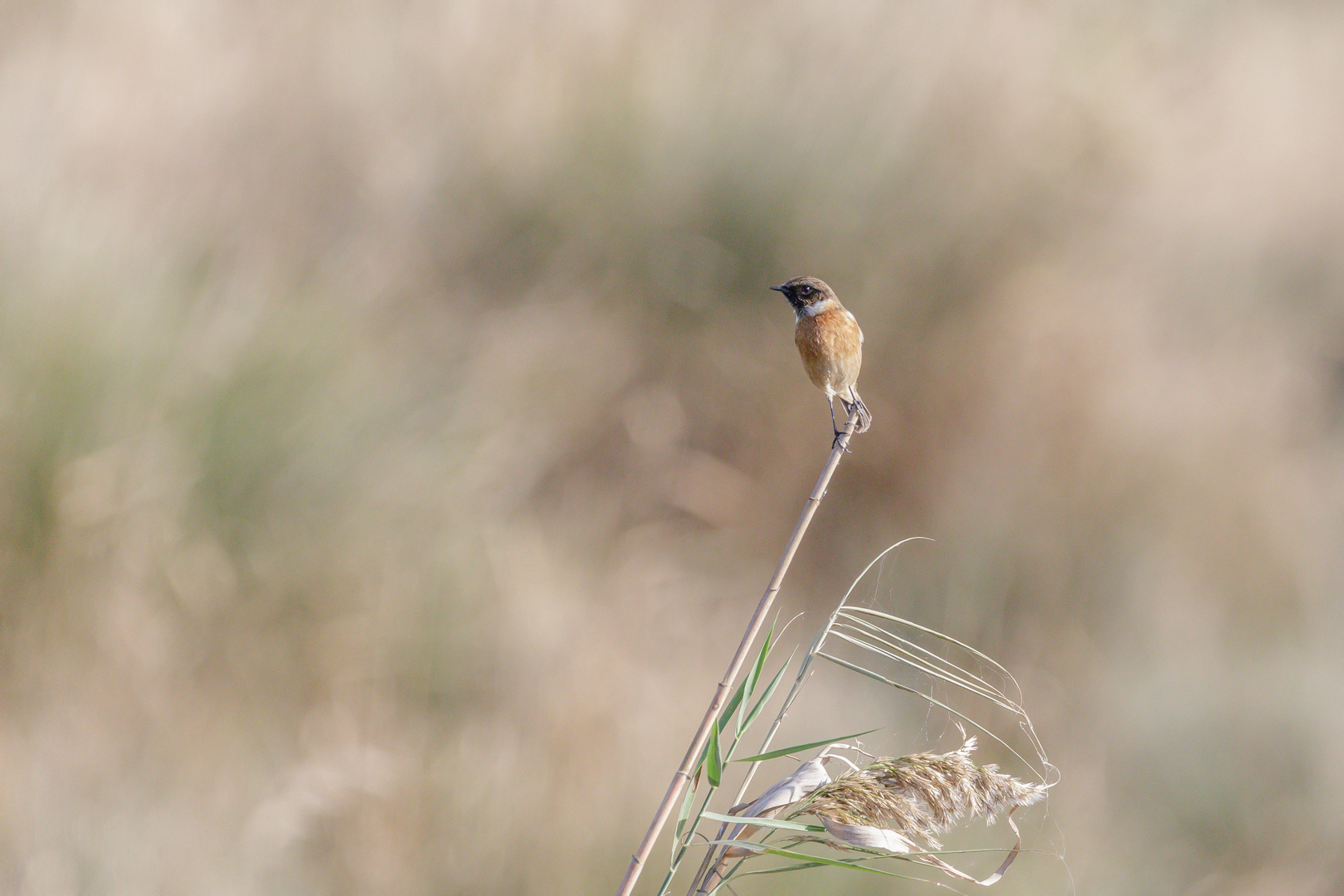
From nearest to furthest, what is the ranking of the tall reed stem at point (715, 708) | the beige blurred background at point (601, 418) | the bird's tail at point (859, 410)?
the tall reed stem at point (715, 708), the bird's tail at point (859, 410), the beige blurred background at point (601, 418)

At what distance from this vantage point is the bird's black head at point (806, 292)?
1482 mm

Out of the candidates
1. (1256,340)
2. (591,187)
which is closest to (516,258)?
(591,187)

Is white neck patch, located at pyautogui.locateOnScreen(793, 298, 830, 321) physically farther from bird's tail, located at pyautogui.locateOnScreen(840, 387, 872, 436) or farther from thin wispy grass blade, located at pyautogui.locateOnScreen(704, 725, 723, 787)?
thin wispy grass blade, located at pyautogui.locateOnScreen(704, 725, 723, 787)

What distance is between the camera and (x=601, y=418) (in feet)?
12.4

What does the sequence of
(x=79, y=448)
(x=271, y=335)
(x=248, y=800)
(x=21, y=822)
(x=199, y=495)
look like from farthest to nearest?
(x=271, y=335) < (x=199, y=495) < (x=79, y=448) < (x=248, y=800) < (x=21, y=822)

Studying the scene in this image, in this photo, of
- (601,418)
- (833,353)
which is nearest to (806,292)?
(833,353)

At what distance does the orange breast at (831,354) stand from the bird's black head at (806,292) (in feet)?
0.43

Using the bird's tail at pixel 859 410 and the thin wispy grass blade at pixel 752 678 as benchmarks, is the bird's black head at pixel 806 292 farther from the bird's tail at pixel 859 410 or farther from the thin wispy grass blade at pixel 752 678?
the thin wispy grass blade at pixel 752 678

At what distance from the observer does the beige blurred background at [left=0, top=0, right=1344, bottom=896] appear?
2430 mm

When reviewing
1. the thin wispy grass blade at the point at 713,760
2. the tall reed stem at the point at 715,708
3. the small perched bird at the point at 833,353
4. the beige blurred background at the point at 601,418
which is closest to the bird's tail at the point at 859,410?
the small perched bird at the point at 833,353

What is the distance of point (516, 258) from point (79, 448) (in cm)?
179

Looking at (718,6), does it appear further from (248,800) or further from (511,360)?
(248,800)

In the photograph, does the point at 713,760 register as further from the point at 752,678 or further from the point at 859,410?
the point at 859,410

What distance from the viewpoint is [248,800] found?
2176 mm
